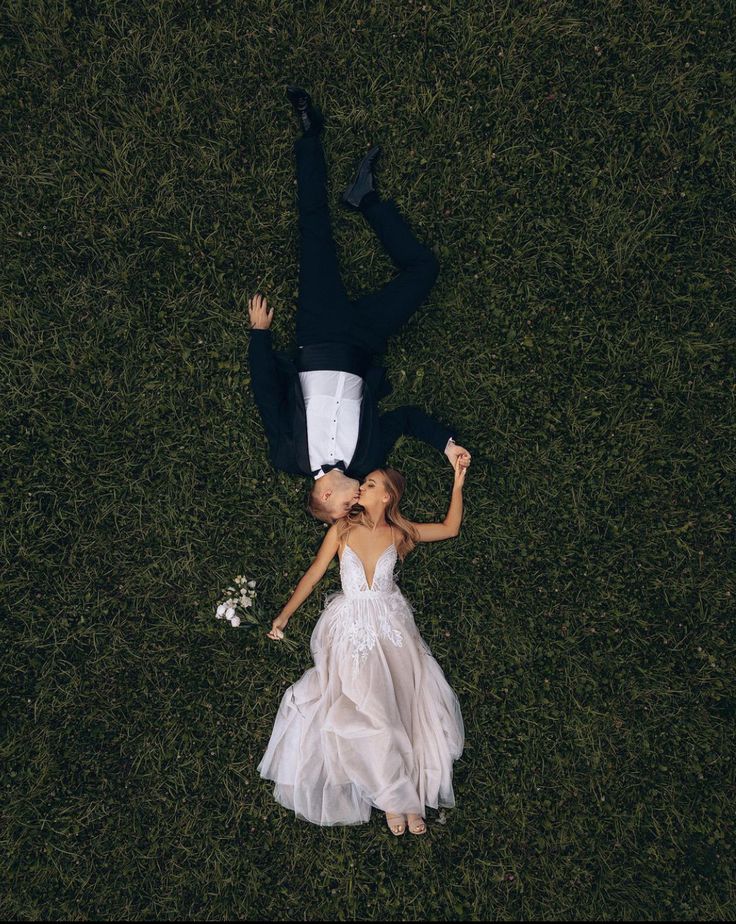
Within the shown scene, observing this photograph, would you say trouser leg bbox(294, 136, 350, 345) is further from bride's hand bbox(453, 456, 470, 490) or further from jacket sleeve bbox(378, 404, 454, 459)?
bride's hand bbox(453, 456, 470, 490)

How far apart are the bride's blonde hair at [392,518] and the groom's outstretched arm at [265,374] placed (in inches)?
28.0

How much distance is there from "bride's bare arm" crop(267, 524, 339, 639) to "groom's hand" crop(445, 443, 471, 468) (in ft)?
2.91

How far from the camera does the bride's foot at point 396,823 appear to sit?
3977 mm

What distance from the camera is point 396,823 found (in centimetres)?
398

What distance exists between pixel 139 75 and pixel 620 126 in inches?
132

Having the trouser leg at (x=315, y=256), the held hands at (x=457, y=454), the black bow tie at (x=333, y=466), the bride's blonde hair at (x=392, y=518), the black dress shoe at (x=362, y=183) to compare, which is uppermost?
the black dress shoe at (x=362, y=183)

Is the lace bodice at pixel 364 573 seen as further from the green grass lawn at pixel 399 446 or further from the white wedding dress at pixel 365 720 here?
the green grass lawn at pixel 399 446

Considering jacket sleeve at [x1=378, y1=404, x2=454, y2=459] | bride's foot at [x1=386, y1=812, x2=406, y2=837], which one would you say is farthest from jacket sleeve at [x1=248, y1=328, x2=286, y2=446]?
bride's foot at [x1=386, y1=812, x2=406, y2=837]

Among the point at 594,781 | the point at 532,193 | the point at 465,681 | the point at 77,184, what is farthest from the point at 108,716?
the point at 532,193

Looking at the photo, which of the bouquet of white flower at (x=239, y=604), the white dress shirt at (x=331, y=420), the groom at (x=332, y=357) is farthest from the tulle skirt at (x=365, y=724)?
the white dress shirt at (x=331, y=420)

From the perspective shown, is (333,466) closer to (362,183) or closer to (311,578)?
(311,578)

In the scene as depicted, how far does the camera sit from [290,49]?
4145mm

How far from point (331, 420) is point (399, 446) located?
758 millimetres

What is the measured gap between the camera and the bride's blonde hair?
12.5 ft
